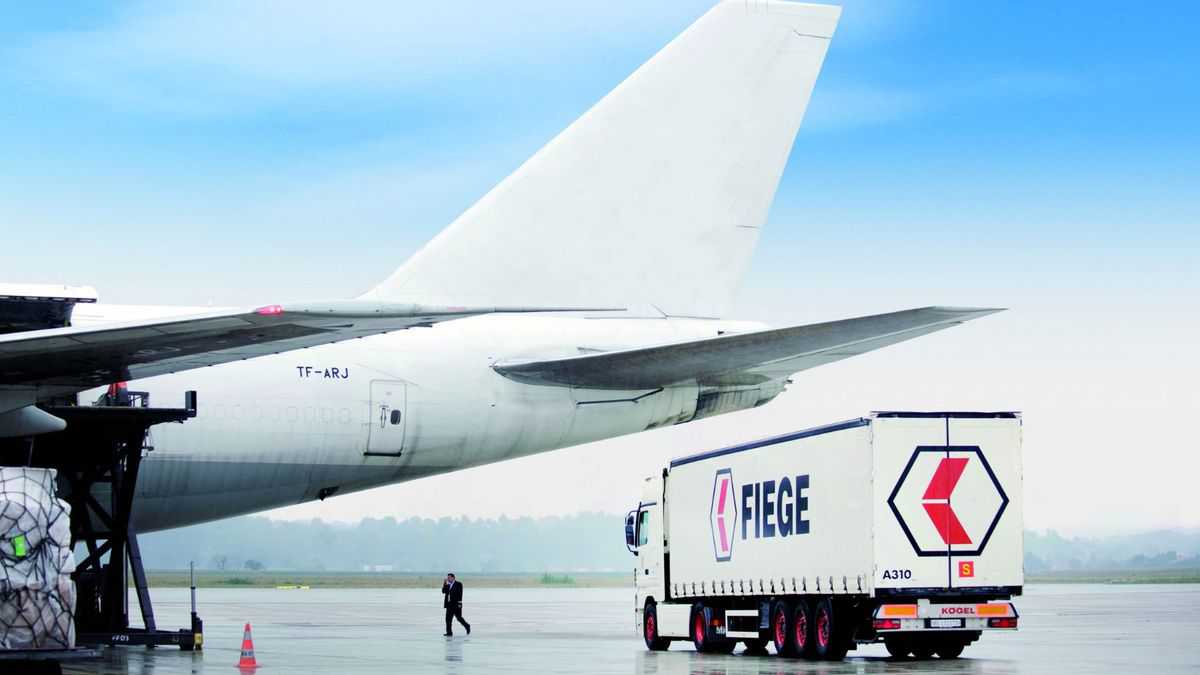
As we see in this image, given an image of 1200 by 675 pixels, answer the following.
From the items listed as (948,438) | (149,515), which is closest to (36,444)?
(149,515)

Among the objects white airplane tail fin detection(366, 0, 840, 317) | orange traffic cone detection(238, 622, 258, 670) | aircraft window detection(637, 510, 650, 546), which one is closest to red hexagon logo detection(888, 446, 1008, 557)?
white airplane tail fin detection(366, 0, 840, 317)

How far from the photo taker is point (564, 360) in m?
23.5

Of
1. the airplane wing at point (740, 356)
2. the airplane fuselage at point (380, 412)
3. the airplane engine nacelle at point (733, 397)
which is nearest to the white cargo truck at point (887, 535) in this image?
the airplane wing at point (740, 356)

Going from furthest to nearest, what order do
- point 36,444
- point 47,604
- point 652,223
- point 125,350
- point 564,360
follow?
point 652,223
point 564,360
point 36,444
point 125,350
point 47,604

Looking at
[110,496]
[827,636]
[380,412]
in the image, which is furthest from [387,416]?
[827,636]

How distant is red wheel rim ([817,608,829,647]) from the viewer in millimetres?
A: 21078

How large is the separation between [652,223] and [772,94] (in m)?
2.87

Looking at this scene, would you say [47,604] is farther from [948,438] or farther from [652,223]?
[652,223]

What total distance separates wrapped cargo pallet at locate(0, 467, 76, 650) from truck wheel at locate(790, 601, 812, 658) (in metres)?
10.4

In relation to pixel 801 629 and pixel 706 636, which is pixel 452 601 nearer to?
pixel 706 636

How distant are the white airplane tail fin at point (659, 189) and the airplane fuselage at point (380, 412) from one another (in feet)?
2.25

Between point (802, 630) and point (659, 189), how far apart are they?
7315 millimetres

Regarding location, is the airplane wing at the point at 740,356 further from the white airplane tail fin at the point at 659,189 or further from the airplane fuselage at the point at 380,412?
the white airplane tail fin at the point at 659,189

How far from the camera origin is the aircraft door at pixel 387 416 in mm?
23453
